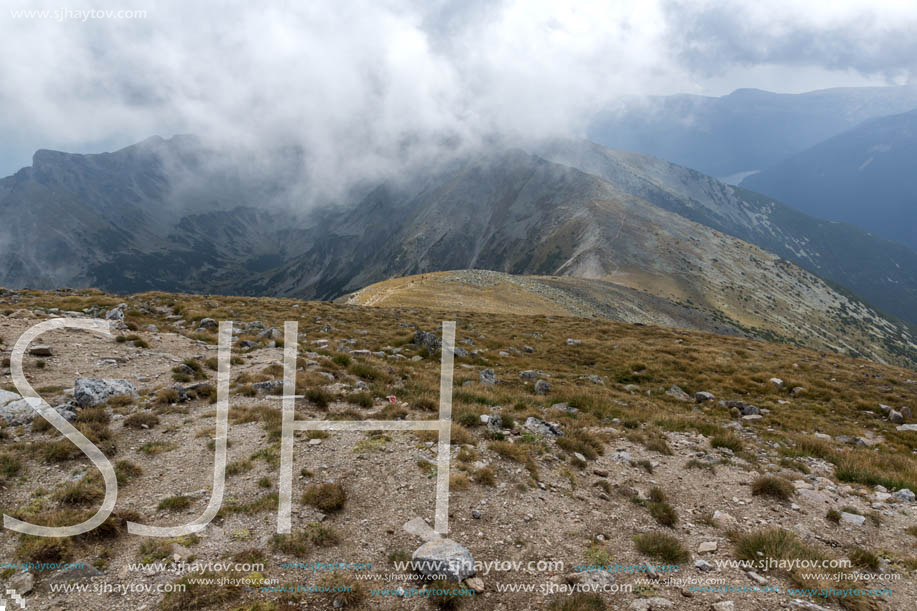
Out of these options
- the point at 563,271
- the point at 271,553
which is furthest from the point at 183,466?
the point at 563,271

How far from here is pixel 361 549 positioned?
6797mm

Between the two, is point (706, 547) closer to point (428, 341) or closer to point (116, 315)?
point (428, 341)

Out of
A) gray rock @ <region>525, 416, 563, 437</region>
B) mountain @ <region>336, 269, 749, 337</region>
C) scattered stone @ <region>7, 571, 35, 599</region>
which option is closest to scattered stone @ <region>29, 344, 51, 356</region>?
scattered stone @ <region>7, 571, 35, 599</region>

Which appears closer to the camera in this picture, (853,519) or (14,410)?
(853,519)

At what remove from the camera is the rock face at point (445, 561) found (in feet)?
20.8

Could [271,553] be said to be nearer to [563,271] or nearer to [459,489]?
[459,489]

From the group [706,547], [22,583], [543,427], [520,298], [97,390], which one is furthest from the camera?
[520,298]

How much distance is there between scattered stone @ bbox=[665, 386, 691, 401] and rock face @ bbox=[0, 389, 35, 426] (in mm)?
22252

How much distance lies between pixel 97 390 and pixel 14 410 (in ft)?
5.30

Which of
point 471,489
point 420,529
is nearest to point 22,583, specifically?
point 420,529

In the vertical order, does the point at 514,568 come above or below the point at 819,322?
above

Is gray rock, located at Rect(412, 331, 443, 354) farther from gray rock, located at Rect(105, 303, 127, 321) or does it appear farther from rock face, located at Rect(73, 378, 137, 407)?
gray rock, located at Rect(105, 303, 127, 321)

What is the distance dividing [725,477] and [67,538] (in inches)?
545

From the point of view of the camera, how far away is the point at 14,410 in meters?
10.2
